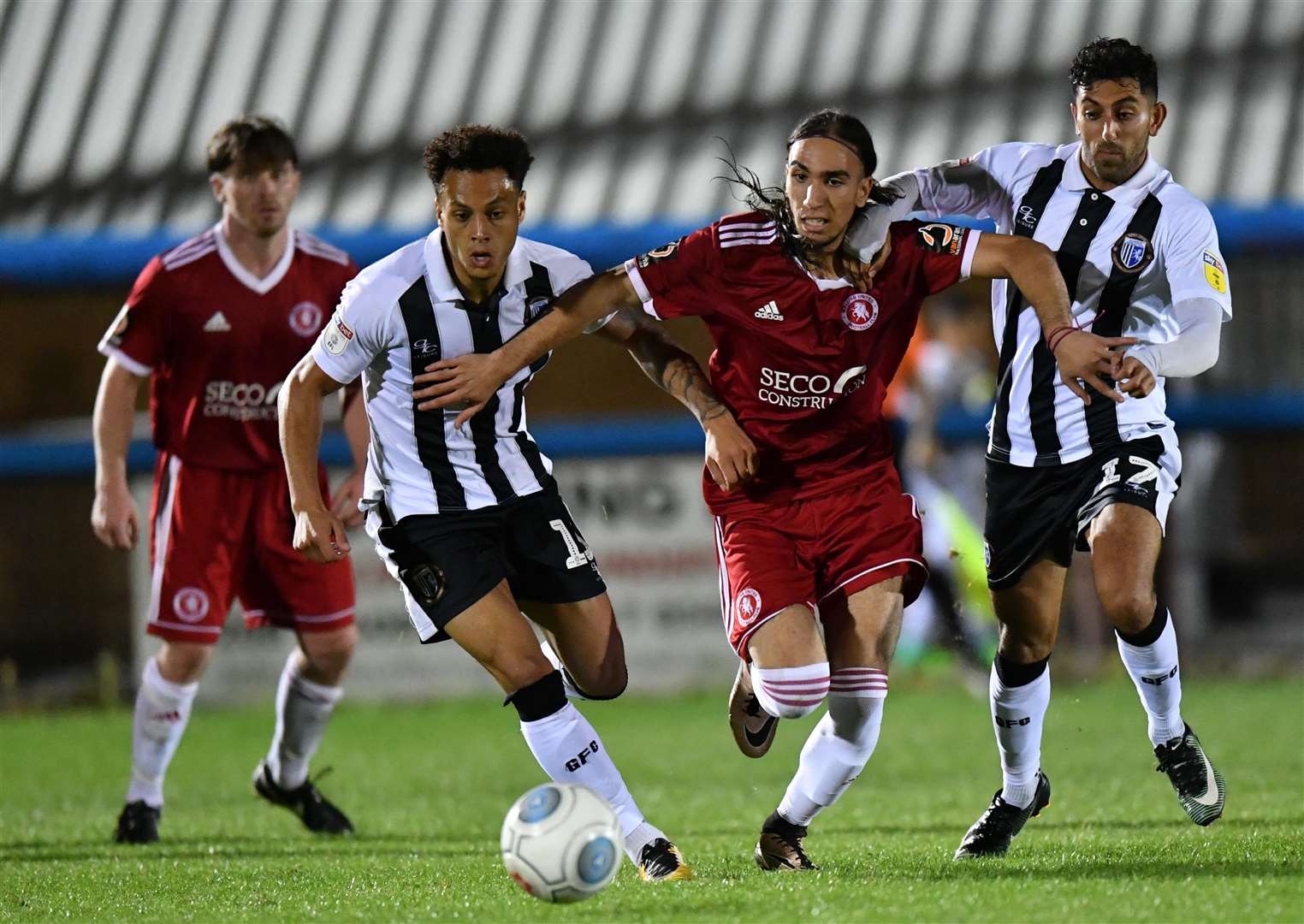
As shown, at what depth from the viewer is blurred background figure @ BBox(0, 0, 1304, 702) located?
1075cm

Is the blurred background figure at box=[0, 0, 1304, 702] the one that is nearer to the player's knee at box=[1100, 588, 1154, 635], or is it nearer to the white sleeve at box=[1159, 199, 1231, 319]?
the player's knee at box=[1100, 588, 1154, 635]

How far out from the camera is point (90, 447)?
422 inches

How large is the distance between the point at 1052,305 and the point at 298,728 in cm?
326

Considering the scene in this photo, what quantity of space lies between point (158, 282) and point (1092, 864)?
3.85 meters

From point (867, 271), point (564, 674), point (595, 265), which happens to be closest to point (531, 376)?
point (564, 674)

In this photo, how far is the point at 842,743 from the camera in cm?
513

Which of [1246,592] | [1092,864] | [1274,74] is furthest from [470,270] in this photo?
[1274,74]

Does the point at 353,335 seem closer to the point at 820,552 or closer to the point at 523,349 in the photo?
the point at 523,349

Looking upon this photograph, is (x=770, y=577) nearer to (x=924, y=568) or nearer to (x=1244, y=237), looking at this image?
(x=924, y=568)

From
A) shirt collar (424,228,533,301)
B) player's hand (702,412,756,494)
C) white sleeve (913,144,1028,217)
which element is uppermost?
white sleeve (913,144,1028,217)

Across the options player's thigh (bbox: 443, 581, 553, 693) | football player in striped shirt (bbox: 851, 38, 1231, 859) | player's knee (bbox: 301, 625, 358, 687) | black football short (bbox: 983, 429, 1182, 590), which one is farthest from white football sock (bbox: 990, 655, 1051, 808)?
player's knee (bbox: 301, 625, 358, 687)

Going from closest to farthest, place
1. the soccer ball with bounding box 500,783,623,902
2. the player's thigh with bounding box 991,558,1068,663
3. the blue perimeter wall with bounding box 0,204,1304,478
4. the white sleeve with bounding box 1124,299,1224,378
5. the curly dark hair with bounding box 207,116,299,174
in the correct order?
1. the soccer ball with bounding box 500,783,623,902
2. the white sleeve with bounding box 1124,299,1224,378
3. the player's thigh with bounding box 991,558,1068,663
4. the curly dark hair with bounding box 207,116,299,174
5. the blue perimeter wall with bounding box 0,204,1304,478

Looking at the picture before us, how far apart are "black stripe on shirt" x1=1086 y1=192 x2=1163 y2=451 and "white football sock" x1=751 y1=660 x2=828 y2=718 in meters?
1.12

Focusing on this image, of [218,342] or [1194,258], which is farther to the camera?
[218,342]
